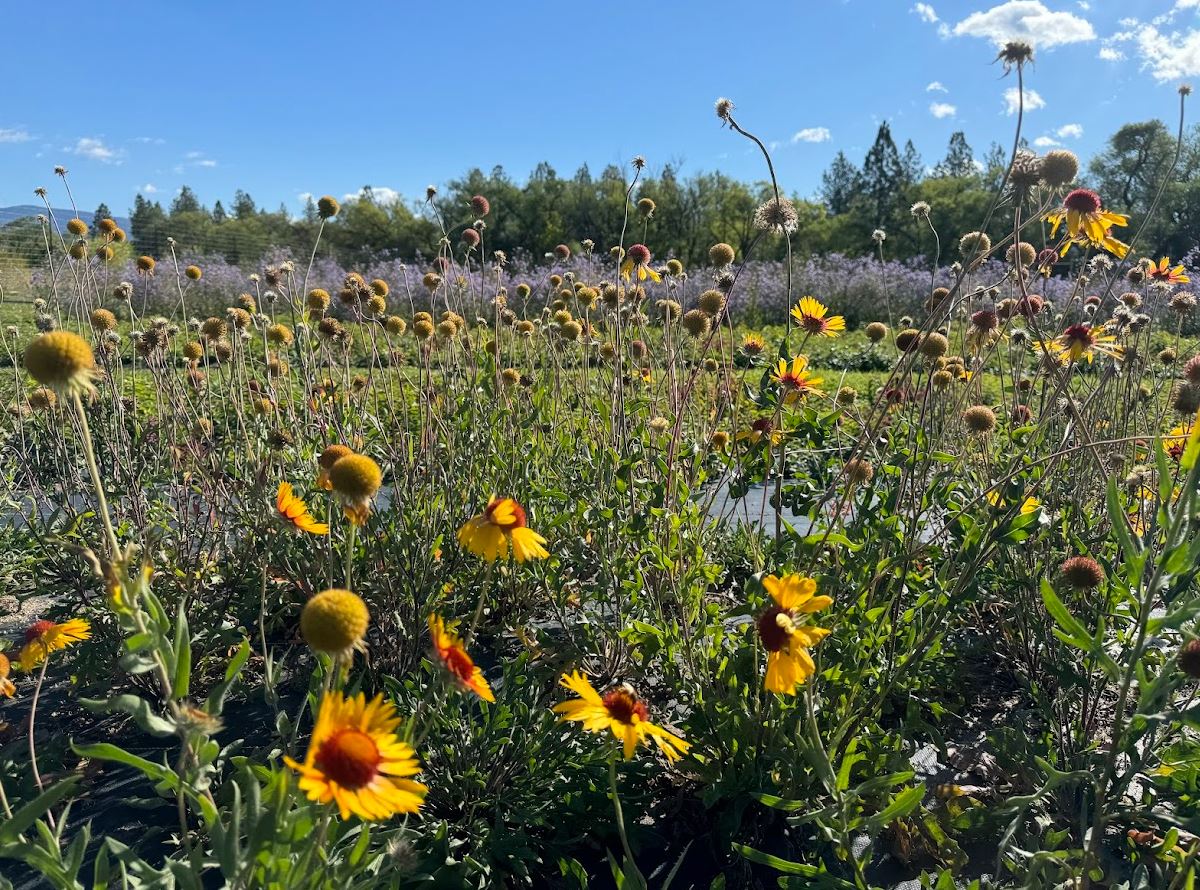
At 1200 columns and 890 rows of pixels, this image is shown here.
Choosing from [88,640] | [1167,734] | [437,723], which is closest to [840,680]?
[1167,734]

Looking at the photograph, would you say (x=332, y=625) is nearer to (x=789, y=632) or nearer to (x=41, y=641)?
(x=789, y=632)

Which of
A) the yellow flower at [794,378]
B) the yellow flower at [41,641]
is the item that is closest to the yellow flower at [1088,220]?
the yellow flower at [794,378]

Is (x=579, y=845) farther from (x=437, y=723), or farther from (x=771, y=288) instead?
(x=771, y=288)

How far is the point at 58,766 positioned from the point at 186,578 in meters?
0.56

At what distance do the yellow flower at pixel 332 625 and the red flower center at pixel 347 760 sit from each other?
96mm

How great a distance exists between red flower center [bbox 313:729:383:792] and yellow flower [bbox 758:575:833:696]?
0.60 metres

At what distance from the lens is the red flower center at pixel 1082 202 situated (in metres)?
1.74

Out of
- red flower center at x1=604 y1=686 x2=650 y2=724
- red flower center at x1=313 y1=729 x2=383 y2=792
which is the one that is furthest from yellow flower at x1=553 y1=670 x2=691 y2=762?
red flower center at x1=313 y1=729 x2=383 y2=792

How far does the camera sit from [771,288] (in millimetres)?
13172

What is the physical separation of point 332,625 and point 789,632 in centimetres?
68

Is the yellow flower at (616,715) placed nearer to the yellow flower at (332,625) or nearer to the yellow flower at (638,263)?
the yellow flower at (332,625)

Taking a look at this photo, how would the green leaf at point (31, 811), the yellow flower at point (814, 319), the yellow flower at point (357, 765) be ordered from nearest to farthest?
the yellow flower at point (357, 765)
the green leaf at point (31, 811)
the yellow flower at point (814, 319)

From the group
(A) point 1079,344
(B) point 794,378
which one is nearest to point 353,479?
(B) point 794,378

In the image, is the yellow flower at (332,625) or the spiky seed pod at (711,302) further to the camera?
the spiky seed pod at (711,302)
